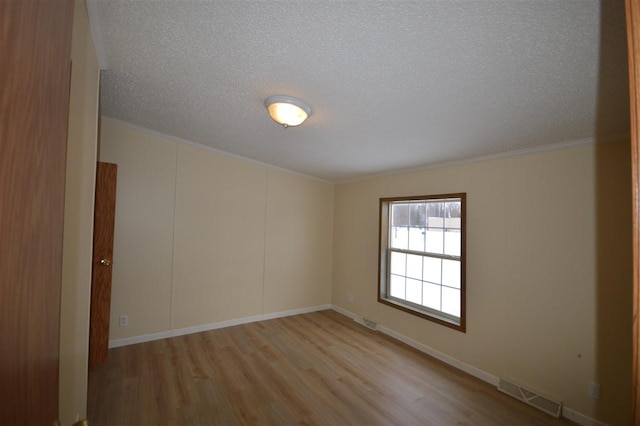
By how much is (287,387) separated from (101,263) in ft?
7.16

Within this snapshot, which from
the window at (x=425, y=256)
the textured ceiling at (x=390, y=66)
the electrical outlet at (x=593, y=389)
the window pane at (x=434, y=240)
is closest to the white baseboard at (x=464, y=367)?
the electrical outlet at (x=593, y=389)

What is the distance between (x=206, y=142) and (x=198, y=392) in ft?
9.21

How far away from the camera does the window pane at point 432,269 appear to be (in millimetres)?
3135

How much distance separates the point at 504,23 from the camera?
3.67 feet

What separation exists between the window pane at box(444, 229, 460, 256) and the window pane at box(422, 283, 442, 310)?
47cm

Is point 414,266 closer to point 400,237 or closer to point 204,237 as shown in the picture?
point 400,237

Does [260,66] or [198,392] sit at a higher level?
[260,66]

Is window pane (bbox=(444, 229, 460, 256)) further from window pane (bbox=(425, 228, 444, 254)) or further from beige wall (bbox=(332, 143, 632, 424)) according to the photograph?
beige wall (bbox=(332, 143, 632, 424))

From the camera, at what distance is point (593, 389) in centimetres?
196

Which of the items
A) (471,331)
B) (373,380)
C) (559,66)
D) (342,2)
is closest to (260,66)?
(342,2)

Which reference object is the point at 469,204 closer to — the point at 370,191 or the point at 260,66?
the point at 370,191

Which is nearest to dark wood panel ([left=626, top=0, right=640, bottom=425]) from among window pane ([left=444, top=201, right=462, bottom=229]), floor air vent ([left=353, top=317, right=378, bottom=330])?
window pane ([left=444, top=201, right=462, bottom=229])

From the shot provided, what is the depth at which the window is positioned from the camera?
2934 mm

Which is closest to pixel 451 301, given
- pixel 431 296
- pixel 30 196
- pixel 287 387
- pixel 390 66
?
pixel 431 296
